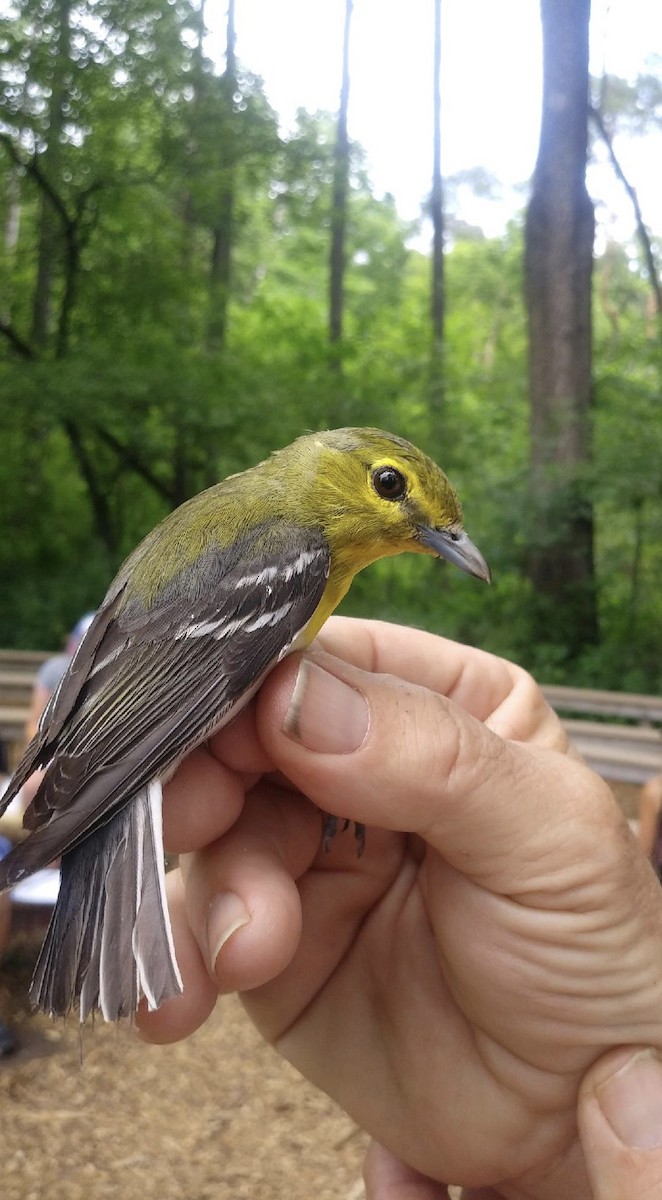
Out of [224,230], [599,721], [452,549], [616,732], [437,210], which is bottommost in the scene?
[599,721]

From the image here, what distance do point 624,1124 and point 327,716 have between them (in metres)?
0.83

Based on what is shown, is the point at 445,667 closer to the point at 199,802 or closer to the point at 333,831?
the point at 333,831

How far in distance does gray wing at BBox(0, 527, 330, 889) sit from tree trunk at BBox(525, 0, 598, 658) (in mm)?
7617

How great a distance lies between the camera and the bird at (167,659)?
4.62ft

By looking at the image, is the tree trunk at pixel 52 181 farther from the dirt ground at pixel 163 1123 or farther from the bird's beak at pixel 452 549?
the bird's beak at pixel 452 549

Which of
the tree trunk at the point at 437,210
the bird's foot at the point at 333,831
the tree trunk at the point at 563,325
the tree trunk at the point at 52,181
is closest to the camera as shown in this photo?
the bird's foot at the point at 333,831

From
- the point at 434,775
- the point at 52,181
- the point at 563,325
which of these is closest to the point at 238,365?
the point at 52,181

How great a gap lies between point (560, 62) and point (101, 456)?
23.5 ft

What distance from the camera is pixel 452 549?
2.01 m

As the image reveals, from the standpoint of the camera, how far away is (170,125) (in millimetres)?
10203

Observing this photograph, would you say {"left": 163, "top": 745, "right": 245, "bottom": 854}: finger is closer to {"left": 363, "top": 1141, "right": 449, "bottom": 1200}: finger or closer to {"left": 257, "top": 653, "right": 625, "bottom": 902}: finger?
{"left": 257, "top": 653, "right": 625, "bottom": 902}: finger

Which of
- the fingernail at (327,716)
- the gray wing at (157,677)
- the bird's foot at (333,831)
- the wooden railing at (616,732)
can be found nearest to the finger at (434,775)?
the fingernail at (327,716)

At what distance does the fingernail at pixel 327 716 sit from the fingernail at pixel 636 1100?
729mm

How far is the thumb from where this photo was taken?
1357 millimetres
